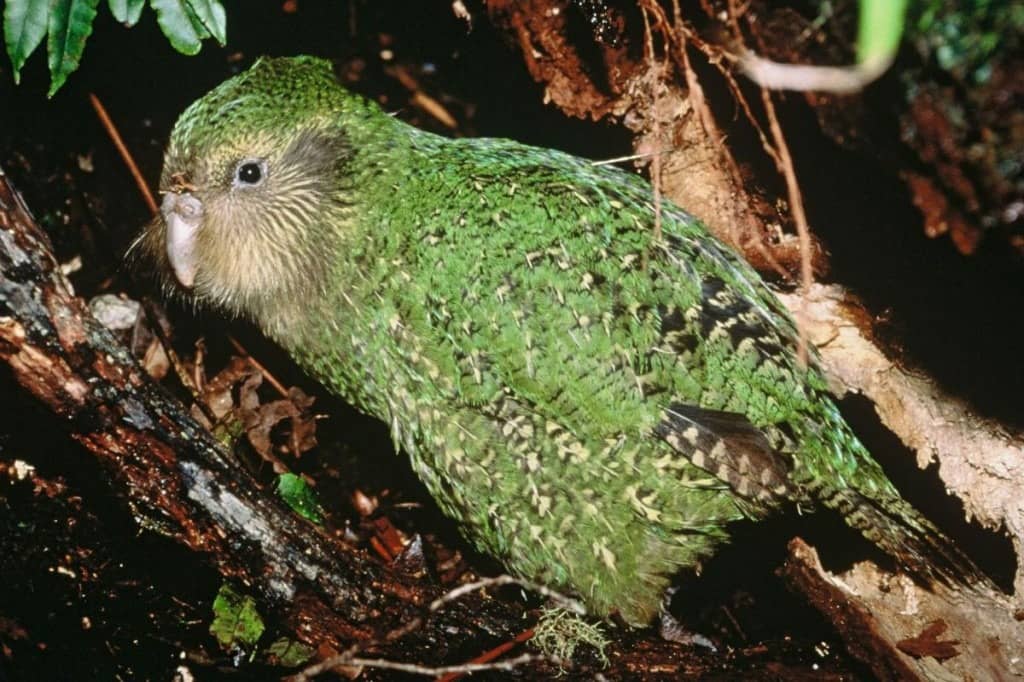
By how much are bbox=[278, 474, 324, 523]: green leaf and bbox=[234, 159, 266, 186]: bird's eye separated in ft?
4.50

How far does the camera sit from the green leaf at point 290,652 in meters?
2.91

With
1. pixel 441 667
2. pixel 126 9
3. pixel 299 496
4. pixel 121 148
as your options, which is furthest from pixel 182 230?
pixel 441 667

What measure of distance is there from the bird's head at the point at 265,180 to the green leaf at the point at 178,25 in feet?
0.80

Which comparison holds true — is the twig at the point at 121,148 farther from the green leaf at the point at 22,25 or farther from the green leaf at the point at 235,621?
the green leaf at the point at 235,621

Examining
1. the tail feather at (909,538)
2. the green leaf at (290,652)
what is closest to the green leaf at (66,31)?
the green leaf at (290,652)

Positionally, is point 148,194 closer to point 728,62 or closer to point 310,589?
point 310,589

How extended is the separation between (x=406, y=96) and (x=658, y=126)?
1782 millimetres

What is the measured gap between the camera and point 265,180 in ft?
11.2

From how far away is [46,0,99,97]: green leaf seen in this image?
3105 mm

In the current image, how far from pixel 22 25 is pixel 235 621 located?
98.2 inches

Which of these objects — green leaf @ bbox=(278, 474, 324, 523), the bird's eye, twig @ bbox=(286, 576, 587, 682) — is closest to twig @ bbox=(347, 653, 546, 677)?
twig @ bbox=(286, 576, 587, 682)

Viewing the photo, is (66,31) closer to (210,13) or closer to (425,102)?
(210,13)

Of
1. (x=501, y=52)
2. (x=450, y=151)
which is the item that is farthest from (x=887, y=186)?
(x=501, y=52)

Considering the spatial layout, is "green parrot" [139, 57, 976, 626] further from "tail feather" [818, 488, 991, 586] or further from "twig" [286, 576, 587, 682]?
"twig" [286, 576, 587, 682]
